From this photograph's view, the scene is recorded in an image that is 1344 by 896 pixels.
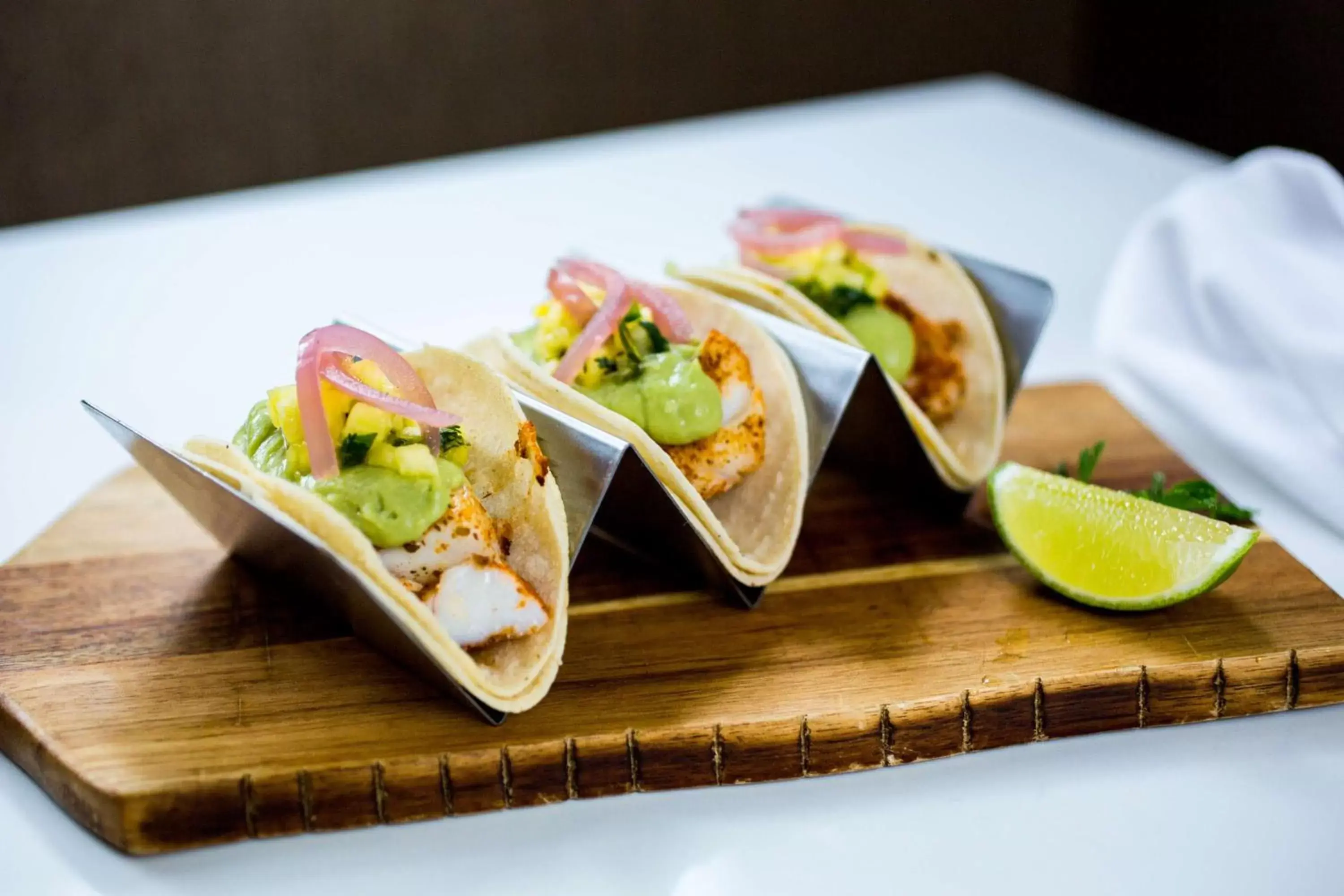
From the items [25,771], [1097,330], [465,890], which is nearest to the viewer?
[465,890]

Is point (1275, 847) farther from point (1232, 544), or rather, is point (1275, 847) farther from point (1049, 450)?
point (1049, 450)

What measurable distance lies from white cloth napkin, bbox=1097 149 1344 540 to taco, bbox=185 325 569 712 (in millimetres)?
2132

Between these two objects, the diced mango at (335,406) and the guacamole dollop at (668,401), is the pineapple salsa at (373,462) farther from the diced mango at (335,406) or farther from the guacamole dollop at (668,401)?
the guacamole dollop at (668,401)

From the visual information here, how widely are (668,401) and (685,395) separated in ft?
0.14

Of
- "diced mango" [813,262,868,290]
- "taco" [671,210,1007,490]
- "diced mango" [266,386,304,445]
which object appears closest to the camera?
"diced mango" [266,386,304,445]

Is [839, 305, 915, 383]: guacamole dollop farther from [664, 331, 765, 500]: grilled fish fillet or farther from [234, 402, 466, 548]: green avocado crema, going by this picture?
[234, 402, 466, 548]: green avocado crema

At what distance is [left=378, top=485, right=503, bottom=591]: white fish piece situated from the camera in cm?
256

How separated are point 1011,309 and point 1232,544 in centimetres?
104

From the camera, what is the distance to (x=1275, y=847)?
2.32 metres

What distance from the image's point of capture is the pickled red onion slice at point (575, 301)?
3.15 meters

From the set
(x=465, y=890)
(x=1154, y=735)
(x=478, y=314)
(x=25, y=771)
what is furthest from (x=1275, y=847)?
(x=478, y=314)

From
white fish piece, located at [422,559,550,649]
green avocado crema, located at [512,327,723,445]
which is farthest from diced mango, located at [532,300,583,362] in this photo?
white fish piece, located at [422,559,550,649]

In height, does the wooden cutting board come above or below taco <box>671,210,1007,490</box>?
below

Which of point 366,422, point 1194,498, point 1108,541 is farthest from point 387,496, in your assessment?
point 1194,498
